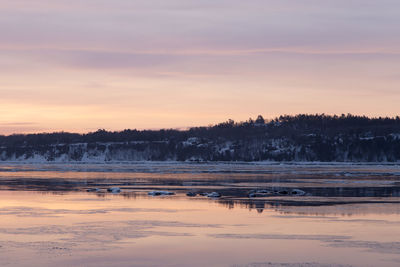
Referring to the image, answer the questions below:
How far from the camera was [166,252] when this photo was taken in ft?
58.1

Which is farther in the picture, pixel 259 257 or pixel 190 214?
pixel 190 214

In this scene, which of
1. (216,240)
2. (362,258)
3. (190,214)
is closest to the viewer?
(362,258)

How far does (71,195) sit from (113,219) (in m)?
12.4

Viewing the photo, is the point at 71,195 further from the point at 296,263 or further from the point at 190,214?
the point at 296,263

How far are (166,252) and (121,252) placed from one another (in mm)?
1184

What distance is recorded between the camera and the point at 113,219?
2462 cm

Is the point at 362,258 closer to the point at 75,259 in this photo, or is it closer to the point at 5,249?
the point at 75,259

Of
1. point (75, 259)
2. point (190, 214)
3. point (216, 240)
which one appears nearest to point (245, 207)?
point (190, 214)

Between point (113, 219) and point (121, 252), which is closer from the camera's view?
point (121, 252)

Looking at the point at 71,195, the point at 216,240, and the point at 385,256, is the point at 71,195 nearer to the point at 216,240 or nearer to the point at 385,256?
the point at 216,240

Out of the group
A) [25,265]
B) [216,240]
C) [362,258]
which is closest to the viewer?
[25,265]

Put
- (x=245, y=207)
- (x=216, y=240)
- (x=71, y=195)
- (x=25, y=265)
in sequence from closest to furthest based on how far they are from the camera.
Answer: (x=25, y=265) < (x=216, y=240) < (x=245, y=207) < (x=71, y=195)

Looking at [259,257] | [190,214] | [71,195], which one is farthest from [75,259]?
[71,195]

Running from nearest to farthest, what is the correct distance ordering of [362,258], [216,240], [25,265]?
[25,265], [362,258], [216,240]
